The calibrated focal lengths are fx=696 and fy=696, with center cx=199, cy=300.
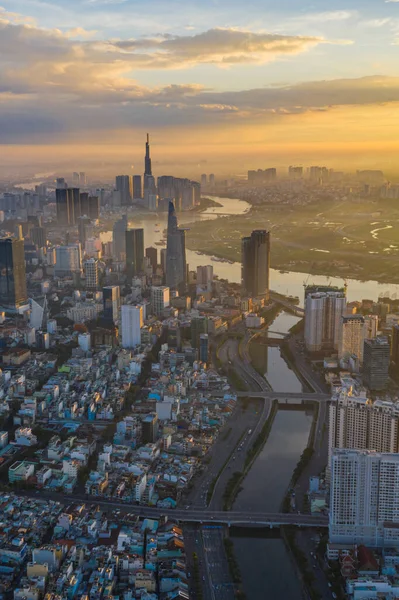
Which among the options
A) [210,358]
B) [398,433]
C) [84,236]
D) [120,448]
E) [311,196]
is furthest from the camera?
[311,196]

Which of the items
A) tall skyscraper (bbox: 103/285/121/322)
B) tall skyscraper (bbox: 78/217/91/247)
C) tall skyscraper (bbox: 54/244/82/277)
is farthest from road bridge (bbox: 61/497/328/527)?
tall skyscraper (bbox: 78/217/91/247)

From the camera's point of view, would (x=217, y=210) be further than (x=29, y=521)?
Yes

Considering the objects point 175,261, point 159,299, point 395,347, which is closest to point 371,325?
point 395,347

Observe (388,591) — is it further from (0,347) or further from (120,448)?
(0,347)

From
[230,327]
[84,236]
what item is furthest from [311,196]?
[230,327]

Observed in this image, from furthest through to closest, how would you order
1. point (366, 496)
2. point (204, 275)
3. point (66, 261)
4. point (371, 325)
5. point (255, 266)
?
point (66, 261) < point (204, 275) < point (255, 266) < point (371, 325) < point (366, 496)

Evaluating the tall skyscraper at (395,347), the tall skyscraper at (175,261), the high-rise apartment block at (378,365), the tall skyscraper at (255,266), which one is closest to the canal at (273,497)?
the high-rise apartment block at (378,365)

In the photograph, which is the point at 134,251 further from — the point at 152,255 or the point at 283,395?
the point at 283,395
